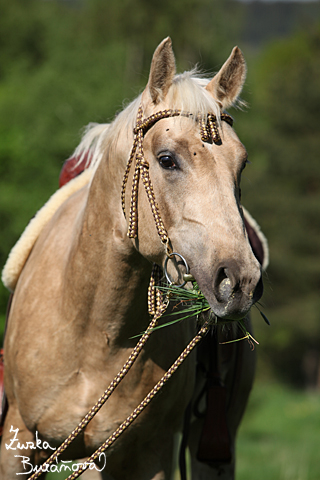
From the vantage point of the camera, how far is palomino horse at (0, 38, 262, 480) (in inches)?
79.7

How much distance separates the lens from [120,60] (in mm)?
21719

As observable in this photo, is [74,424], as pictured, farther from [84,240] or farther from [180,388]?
[84,240]

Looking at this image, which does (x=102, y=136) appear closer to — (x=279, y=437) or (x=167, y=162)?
(x=167, y=162)

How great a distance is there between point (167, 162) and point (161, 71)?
0.40 metres

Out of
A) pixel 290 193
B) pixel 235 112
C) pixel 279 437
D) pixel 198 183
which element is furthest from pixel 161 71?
pixel 290 193

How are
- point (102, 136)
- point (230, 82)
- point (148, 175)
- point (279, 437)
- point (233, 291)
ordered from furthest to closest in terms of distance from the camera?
point (279, 437) → point (102, 136) → point (230, 82) → point (148, 175) → point (233, 291)

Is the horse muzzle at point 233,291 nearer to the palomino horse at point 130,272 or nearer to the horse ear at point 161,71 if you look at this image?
the palomino horse at point 130,272

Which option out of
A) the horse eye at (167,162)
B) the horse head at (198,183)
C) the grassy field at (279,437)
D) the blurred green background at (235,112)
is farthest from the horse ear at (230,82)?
the blurred green background at (235,112)

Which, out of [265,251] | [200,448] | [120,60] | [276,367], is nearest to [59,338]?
[200,448]

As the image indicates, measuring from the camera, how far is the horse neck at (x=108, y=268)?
241 cm

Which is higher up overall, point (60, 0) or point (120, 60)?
point (60, 0)

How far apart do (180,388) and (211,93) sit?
4.87 ft

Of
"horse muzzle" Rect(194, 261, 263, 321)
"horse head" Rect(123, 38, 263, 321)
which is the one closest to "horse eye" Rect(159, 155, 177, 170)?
"horse head" Rect(123, 38, 263, 321)

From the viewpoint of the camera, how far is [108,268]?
Result: 2.45 meters
